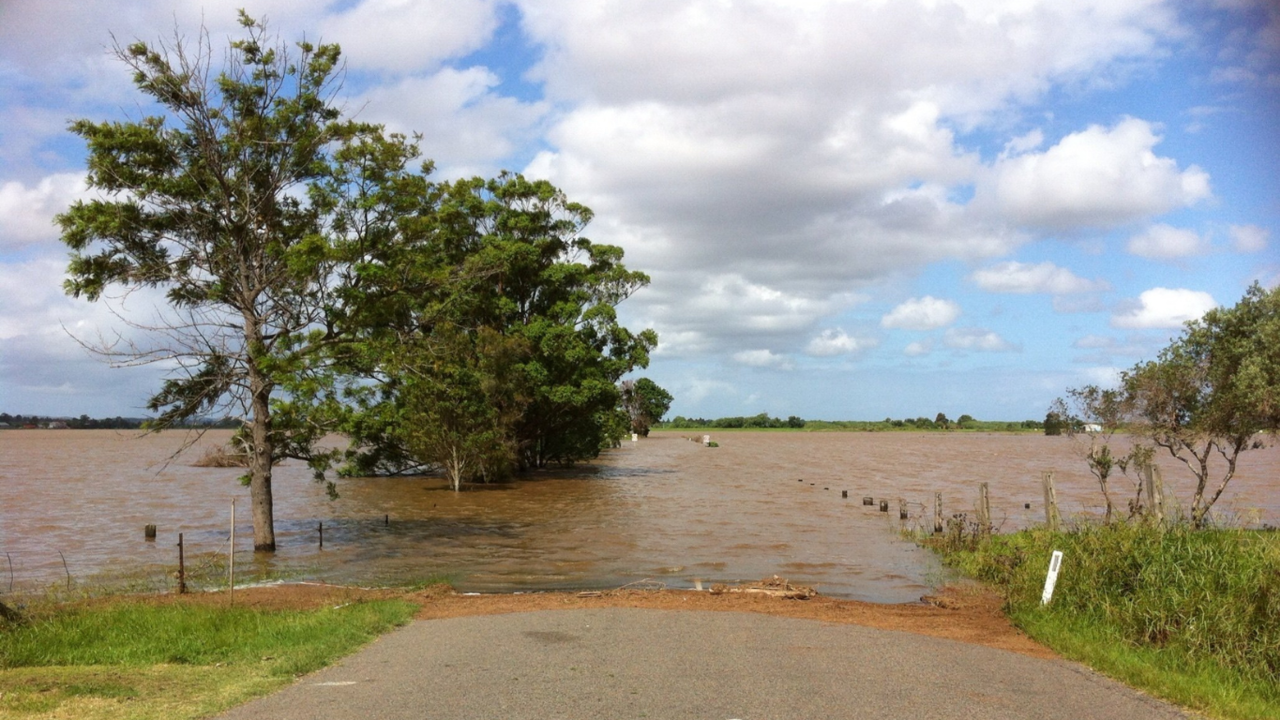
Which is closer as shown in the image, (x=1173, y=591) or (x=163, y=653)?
(x=163, y=653)

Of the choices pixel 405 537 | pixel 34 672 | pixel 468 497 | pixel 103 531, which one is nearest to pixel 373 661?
pixel 34 672

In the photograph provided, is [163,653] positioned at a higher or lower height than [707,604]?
higher

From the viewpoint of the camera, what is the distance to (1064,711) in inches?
316

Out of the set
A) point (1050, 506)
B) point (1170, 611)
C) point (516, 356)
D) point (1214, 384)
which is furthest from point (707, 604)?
point (516, 356)

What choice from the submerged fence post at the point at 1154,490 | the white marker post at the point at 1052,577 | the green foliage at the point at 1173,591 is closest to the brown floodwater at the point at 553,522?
the submerged fence post at the point at 1154,490

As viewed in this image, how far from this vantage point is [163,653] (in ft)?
32.2

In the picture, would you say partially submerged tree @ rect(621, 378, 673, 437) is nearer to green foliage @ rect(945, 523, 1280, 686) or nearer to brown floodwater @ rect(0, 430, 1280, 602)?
brown floodwater @ rect(0, 430, 1280, 602)

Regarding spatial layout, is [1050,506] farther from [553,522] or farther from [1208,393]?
[553,522]

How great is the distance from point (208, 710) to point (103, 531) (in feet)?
78.9

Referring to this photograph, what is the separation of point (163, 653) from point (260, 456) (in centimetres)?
1185

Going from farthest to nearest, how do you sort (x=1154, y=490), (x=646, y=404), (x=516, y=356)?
(x=646, y=404) → (x=516, y=356) → (x=1154, y=490)

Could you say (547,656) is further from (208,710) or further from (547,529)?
(547,529)

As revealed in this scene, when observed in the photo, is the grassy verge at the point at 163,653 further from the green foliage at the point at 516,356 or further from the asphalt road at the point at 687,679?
the green foliage at the point at 516,356

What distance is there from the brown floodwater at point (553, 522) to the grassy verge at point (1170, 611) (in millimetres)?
3624
